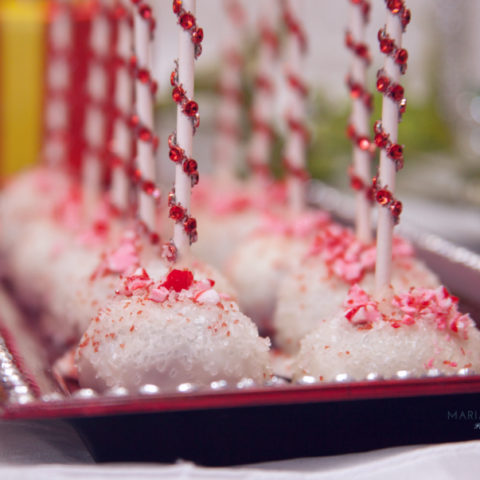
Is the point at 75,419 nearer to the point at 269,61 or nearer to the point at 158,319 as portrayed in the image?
the point at 158,319

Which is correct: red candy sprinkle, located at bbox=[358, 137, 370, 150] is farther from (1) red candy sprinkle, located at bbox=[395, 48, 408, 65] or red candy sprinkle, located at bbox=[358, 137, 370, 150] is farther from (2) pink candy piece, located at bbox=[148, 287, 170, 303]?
(2) pink candy piece, located at bbox=[148, 287, 170, 303]

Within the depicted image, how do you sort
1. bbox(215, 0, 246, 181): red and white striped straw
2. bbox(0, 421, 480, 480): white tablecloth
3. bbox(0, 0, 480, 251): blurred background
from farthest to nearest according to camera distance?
bbox(0, 0, 480, 251): blurred background
bbox(215, 0, 246, 181): red and white striped straw
bbox(0, 421, 480, 480): white tablecloth

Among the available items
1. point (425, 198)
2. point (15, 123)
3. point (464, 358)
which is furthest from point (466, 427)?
point (15, 123)

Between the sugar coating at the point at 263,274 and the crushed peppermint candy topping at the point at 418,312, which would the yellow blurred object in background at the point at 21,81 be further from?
the crushed peppermint candy topping at the point at 418,312

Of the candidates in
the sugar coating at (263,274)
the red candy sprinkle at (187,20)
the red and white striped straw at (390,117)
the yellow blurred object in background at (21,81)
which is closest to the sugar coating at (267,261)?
the sugar coating at (263,274)

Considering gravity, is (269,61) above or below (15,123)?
above

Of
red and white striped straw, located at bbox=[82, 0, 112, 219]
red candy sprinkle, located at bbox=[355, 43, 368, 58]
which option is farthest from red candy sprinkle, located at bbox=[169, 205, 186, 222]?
red and white striped straw, located at bbox=[82, 0, 112, 219]
